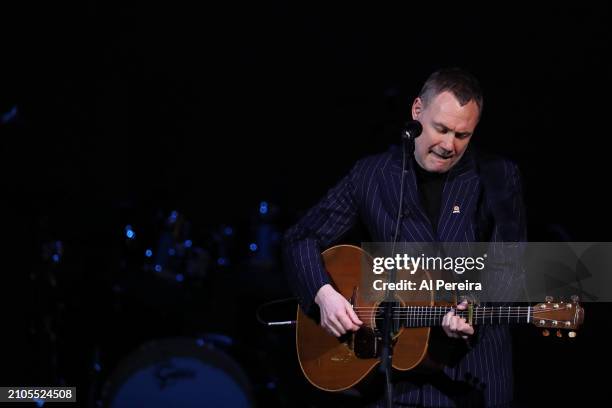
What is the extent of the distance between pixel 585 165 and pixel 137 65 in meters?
4.01

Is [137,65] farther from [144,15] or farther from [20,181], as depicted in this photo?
[20,181]

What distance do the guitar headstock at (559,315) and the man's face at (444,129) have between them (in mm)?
759

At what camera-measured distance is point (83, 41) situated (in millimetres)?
6938

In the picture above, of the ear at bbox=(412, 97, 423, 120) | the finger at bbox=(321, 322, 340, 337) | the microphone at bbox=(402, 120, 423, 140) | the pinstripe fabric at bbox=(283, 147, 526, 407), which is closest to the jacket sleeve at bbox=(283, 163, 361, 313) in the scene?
the pinstripe fabric at bbox=(283, 147, 526, 407)

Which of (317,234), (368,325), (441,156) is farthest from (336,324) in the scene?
(441,156)

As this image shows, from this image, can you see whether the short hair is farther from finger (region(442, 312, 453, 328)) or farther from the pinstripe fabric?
finger (region(442, 312, 453, 328))

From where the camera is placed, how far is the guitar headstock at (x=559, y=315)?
3.24 m

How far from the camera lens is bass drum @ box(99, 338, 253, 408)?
16.8 feet

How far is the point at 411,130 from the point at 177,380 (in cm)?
281

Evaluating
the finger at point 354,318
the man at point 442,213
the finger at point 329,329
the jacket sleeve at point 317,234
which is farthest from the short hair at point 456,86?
the finger at point 329,329

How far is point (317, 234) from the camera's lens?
151 inches

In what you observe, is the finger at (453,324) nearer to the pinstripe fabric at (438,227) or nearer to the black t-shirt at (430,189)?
the pinstripe fabric at (438,227)

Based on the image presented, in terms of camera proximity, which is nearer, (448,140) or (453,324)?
(453,324)

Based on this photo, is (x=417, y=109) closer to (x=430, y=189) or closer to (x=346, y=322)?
(x=430, y=189)
